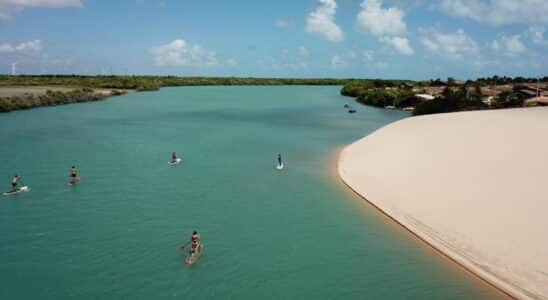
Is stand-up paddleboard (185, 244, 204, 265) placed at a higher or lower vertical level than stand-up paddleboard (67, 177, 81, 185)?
lower

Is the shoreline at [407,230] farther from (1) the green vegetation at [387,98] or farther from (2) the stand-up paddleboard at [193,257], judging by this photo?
(1) the green vegetation at [387,98]

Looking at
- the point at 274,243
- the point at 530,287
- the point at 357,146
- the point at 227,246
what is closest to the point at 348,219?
the point at 274,243

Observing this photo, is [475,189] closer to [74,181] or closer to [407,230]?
[407,230]

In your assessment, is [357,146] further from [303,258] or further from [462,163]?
[303,258]

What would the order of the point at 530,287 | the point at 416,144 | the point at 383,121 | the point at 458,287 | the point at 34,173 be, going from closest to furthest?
the point at 530,287 → the point at 458,287 → the point at 34,173 → the point at 416,144 → the point at 383,121

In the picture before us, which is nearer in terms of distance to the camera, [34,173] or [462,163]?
[462,163]

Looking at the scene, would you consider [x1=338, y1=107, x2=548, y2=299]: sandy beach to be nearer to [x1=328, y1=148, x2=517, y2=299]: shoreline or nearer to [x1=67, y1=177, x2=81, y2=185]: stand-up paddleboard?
[x1=328, y1=148, x2=517, y2=299]: shoreline

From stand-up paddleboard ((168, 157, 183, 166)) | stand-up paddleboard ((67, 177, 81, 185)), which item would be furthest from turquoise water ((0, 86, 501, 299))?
stand-up paddleboard ((168, 157, 183, 166))
